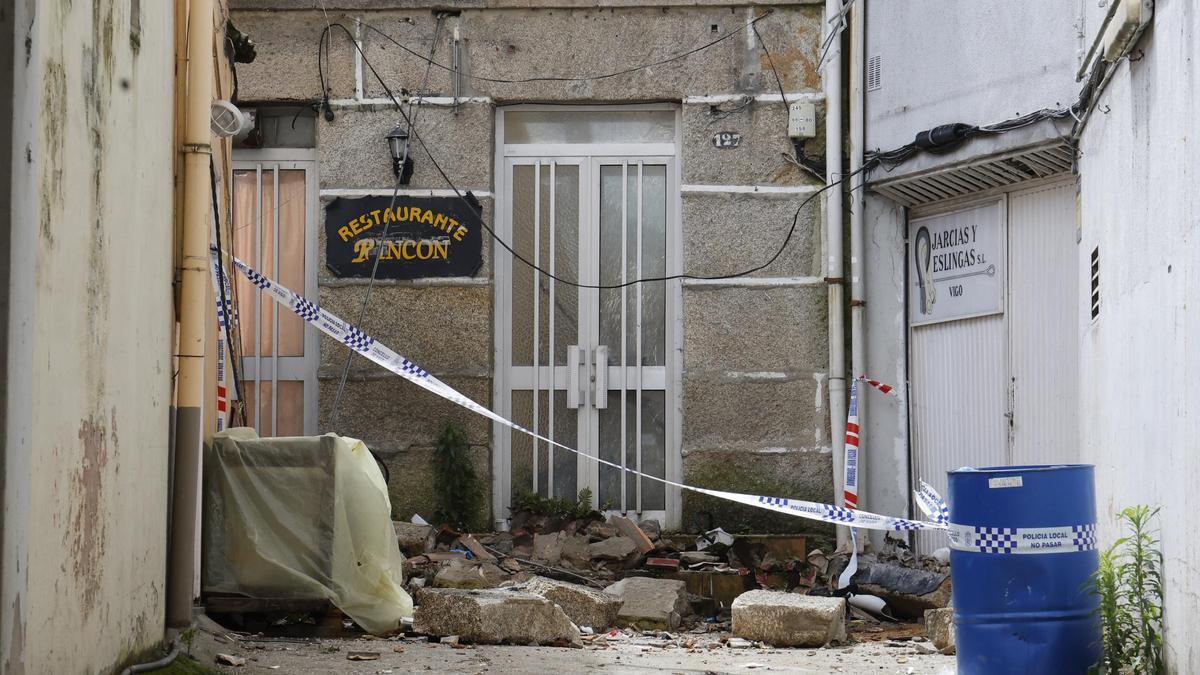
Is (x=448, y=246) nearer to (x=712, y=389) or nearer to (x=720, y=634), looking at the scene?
(x=712, y=389)

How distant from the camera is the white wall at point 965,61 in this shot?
9766mm

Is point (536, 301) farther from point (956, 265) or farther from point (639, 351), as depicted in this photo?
point (956, 265)

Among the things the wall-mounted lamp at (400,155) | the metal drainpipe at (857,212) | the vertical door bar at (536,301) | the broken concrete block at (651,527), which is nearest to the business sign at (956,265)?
the metal drainpipe at (857,212)

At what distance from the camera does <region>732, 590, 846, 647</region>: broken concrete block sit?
8.54m

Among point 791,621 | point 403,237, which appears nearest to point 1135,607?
point 791,621

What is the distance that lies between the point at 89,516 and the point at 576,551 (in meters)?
5.72

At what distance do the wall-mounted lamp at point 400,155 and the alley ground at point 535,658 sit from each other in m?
4.50

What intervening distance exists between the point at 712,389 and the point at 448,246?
233 cm

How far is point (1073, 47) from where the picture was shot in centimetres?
957

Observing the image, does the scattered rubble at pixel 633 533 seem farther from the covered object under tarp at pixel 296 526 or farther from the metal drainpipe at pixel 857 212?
the covered object under tarp at pixel 296 526

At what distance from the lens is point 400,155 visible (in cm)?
1132

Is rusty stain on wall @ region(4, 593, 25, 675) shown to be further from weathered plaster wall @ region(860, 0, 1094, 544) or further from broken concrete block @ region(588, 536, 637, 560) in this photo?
weathered plaster wall @ region(860, 0, 1094, 544)

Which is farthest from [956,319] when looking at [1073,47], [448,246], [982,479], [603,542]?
[982,479]

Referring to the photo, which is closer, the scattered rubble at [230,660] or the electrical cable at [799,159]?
the scattered rubble at [230,660]
